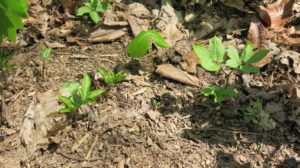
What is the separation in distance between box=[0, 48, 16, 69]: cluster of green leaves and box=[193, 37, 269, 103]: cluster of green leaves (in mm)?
1045

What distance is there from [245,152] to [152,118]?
Result: 1.66 ft

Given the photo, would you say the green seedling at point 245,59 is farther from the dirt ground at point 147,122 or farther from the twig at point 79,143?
the twig at point 79,143

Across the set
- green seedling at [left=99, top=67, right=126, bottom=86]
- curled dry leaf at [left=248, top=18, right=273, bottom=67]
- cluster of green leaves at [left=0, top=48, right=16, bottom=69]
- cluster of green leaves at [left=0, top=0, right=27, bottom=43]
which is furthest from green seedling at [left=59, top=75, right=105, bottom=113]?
curled dry leaf at [left=248, top=18, right=273, bottom=67]

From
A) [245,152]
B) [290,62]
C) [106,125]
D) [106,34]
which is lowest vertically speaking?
[245,152]

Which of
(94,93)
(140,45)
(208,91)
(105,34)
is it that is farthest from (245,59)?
(105,34)

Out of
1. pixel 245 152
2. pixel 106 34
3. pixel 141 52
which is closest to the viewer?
pixel 245 152

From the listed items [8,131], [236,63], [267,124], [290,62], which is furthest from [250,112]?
[8,131]

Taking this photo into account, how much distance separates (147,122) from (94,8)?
88 cm

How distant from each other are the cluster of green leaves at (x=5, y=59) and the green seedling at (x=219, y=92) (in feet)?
3.56

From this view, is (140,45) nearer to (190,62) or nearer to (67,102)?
(190,62)

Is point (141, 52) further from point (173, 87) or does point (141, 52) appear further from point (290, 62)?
point (290, 62)

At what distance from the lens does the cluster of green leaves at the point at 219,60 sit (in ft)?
7.39

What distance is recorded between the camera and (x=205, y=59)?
228 centimetres

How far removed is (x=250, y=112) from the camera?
228 cm
